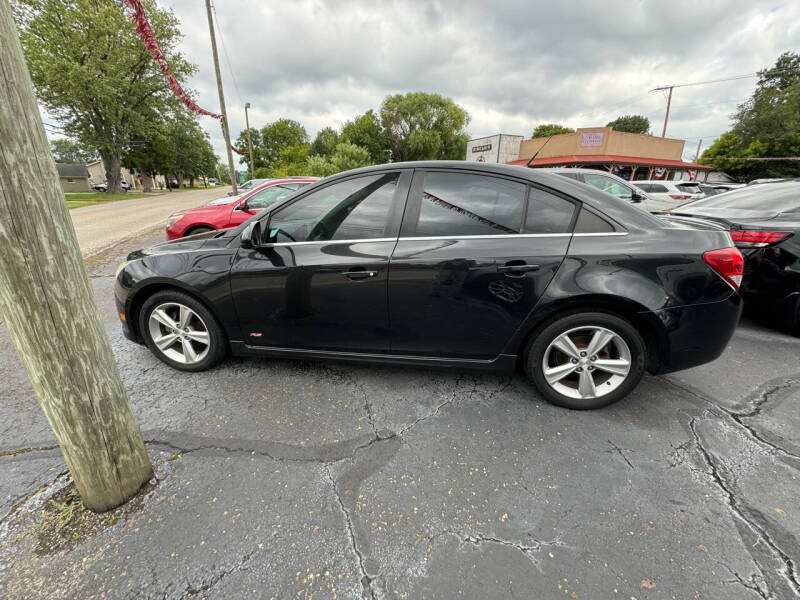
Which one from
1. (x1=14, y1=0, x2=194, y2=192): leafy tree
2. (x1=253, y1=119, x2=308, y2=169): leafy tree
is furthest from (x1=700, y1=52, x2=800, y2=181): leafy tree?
(x1=253, y1=119, x2=308, y2=169): leafy tree

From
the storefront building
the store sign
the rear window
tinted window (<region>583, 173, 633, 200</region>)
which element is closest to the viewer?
the rear window

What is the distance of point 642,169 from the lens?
103ft

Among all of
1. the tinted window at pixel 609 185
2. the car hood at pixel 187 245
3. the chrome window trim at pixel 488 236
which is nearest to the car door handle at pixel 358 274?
the chrome window trim at pixel 488 236

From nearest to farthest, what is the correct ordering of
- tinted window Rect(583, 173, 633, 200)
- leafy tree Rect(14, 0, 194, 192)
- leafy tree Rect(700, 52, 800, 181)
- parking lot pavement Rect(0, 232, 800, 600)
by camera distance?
parking lot pavement Rect(0, 232, 800, 600), tinted window Rect(583, 173, 633, 200), leafy tree Rect(14, 0, 194, 192), leafy tree Rect(700, 52, 800, 181)

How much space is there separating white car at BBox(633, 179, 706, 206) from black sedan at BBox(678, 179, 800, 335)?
693cm

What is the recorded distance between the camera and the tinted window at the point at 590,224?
235 cm

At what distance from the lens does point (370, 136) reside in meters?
47.1

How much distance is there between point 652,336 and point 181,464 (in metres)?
3.03

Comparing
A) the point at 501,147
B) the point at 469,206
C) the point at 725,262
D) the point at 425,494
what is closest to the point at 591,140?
the point at 501,147

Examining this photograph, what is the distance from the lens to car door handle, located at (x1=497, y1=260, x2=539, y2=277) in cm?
232

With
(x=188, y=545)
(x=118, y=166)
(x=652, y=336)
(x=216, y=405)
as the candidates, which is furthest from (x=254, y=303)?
(x=118, y=166)

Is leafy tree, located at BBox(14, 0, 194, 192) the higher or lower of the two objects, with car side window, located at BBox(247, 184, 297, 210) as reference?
higher

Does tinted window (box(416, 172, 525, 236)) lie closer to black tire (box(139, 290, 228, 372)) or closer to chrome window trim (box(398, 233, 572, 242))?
chrome window trim (box(398, 233, 572, 242))

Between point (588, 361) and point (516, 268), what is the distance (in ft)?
2.72
